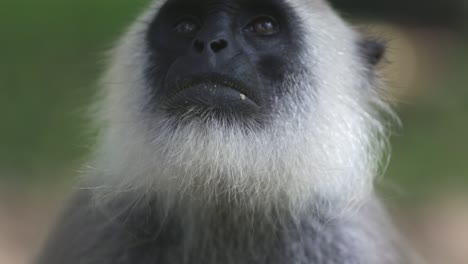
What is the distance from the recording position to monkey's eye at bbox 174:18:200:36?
145 inches

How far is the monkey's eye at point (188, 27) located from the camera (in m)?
3.69

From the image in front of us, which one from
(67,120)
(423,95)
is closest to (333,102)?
(67,120)

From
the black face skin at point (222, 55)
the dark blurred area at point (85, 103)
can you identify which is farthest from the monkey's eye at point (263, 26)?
the dark blurred area at point (85, 103)

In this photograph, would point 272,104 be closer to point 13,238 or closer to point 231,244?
point 231,244

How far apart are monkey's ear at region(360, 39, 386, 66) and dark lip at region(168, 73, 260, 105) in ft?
3.25

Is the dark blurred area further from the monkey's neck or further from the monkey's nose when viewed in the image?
the monkey's nose

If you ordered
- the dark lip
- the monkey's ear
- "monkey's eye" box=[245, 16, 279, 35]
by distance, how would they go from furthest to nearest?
the monkey's ear
"monkey's eye" box=[245, 16, 279, 35]
the dark lip

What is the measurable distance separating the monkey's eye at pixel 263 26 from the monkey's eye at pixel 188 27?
22cm

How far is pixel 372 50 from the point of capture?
14.1ft

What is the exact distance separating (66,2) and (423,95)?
16.0ft

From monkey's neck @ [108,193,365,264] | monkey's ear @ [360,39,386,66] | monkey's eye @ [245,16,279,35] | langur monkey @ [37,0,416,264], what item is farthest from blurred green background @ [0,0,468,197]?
monkey's eye @ [245,16,279,35]

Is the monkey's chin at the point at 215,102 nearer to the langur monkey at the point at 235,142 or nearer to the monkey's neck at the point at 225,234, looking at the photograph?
the langur monkey at the point at 235,142

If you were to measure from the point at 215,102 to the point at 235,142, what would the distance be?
180mm

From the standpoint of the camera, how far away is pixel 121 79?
404cm
